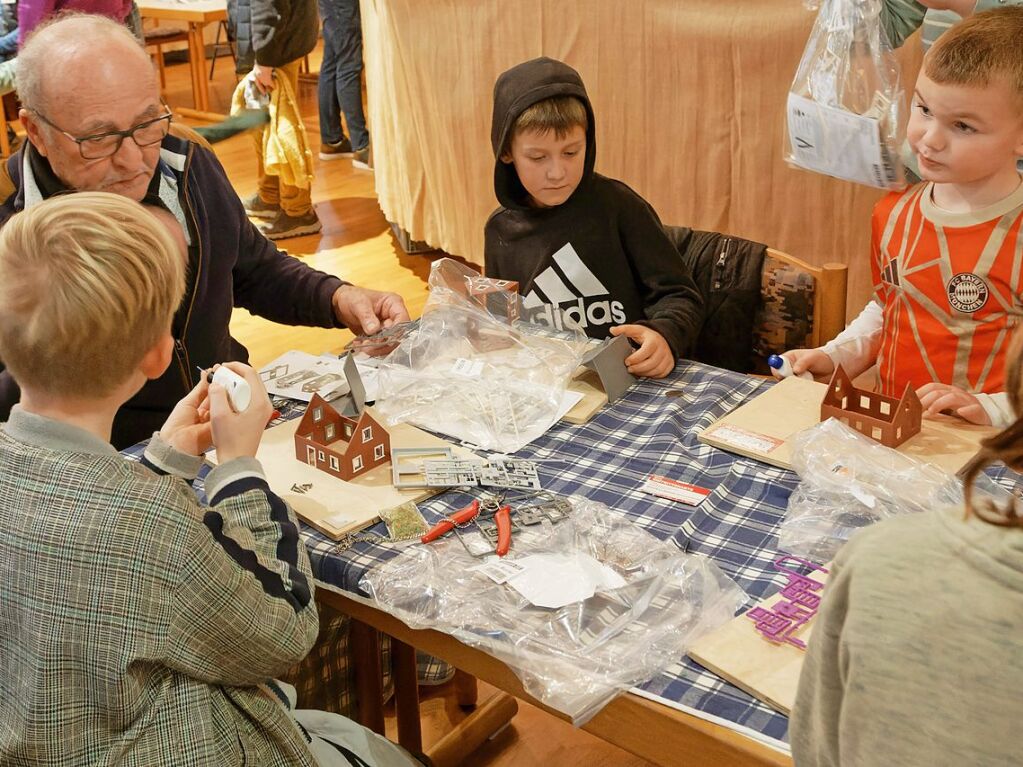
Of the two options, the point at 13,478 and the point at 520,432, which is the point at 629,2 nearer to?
the point at 520,432

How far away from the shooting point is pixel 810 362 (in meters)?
2.04

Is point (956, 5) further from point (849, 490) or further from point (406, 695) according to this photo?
point (406, 695)

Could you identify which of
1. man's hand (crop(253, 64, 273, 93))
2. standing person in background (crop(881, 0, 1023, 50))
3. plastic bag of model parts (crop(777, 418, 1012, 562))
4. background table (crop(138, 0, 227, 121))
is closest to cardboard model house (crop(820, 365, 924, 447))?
plastic bag of model parts (crop(777, 418, 1012, 562))

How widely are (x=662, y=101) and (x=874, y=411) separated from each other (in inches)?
87.7

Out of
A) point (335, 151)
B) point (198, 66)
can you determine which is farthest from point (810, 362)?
point (198, 66)

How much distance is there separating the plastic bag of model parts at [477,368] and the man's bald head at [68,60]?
697mm

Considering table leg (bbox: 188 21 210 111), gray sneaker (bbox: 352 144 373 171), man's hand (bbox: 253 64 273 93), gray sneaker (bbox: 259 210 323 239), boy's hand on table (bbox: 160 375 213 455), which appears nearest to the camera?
boy's hand on table (bbox: 160 375 213 455)

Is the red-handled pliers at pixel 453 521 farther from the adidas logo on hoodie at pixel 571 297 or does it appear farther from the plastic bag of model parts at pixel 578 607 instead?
the adidas logo on hoodie at pixel 571 297

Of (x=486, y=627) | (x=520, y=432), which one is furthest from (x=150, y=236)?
(x=520, y=432)

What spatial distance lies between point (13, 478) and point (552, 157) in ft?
4.78

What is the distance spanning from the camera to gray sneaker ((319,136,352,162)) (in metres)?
7.08

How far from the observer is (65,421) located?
4.09 ft

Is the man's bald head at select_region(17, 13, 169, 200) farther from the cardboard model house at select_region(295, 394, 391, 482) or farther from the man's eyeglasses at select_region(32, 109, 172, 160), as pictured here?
the cardboard model house at select_region(295, 394, 391, 482)

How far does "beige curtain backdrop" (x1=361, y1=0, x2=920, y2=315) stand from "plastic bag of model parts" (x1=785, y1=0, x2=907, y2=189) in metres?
0.66
